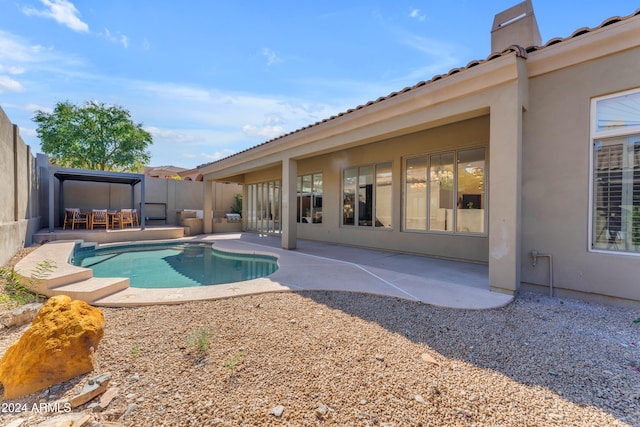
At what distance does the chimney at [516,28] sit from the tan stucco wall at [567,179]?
3043mm

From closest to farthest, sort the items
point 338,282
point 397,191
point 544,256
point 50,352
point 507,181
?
Answer: 1. point 50,352
2. point 507,181
3. point 544,256
4. point 338,282
5. point 397,191

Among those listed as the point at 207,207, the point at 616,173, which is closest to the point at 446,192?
the point at 616,173

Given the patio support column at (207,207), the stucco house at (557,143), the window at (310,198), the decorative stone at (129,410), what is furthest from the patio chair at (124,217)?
the decorative stone at (129,410)

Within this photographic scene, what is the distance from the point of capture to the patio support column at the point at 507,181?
4250mm

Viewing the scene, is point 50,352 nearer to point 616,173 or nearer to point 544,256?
point 544,256

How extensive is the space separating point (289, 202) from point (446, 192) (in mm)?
4530

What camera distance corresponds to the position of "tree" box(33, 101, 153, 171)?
18688 millimetres

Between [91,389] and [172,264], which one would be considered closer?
[91,389]

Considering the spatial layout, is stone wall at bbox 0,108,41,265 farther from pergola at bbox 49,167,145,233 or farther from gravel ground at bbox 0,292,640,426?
gravel ground at bbox 0,292,640,426

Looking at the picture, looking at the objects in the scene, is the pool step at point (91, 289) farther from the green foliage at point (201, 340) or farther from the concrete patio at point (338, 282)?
the green foliage at point (201, 340)

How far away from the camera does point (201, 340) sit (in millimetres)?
2832

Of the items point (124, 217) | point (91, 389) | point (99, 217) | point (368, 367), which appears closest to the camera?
point (91, 389)

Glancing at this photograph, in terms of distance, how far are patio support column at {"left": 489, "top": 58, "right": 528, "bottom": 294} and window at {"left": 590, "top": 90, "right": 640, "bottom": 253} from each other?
0.98 m

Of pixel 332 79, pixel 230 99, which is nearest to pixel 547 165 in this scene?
pixel 332 79
